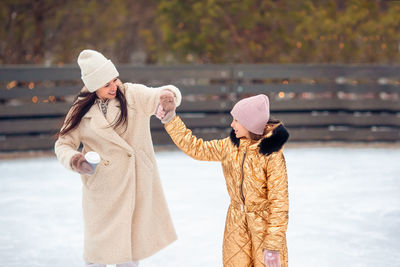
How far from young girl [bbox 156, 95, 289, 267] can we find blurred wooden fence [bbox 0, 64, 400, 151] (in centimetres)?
640

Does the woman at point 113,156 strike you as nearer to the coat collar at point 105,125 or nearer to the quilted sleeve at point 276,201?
the coat collar at point 105,125

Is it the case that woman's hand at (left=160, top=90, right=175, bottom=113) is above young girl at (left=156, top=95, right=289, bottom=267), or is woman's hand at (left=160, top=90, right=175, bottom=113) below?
above

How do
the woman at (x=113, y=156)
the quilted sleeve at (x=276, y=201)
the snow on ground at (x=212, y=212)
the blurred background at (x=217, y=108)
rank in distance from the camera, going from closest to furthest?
the quilted sleeve at (x=276, y=201) < the woman at (x=113, y=156) < the snow on ground at (x=212, y=212) < the blurred background at (x=217, y=108)

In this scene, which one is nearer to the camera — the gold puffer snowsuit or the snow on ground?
the gold puffer snowsuit

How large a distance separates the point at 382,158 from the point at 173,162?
9.79ft

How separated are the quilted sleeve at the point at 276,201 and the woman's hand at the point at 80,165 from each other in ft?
2.71

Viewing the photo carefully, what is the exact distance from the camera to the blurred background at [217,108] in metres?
4.73

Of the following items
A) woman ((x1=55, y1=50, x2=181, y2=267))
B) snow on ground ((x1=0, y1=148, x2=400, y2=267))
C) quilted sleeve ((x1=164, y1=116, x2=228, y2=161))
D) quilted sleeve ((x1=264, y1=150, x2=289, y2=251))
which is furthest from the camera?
snow on ground ((x1=0, y1=148, x2=400, y2=267))

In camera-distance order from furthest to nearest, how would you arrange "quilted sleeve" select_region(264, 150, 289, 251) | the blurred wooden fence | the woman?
1. the blurred wooden fence
2. the woman
3. "quilted sleeve" select_region(264, 150, 289, 251)

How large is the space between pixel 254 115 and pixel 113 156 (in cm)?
78

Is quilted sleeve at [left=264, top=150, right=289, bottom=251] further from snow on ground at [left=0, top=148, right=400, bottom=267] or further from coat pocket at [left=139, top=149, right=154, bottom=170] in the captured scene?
snow on ground at [left=0, top=148, right=400, bottom=267]

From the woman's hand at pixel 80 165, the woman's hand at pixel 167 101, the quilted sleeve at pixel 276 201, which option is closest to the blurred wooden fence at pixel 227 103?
the woman's hand at pixel 167 101

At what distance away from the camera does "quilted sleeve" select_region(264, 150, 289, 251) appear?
8.46 feet

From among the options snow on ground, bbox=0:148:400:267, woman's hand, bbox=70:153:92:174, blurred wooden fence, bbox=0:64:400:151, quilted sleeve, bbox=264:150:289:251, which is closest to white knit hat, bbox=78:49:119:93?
woman's hand, bbox=70:153:92:174
